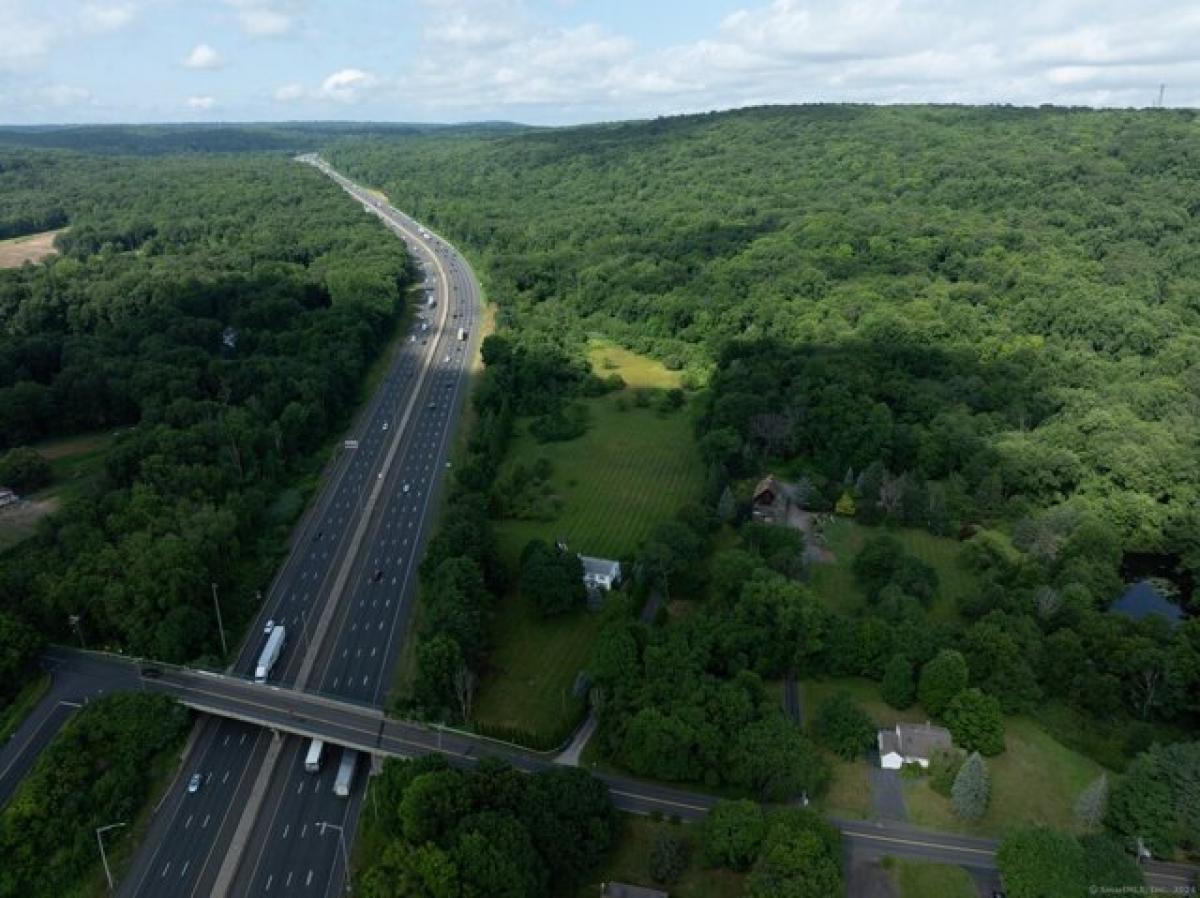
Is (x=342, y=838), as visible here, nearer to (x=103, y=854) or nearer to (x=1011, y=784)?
(x=103, y=854)

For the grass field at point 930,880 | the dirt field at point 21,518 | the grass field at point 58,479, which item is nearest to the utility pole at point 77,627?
the grass field at point 58,479

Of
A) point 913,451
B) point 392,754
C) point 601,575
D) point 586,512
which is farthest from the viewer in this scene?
point 913,451

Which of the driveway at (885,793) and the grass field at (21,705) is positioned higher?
the grass field at (21,705)

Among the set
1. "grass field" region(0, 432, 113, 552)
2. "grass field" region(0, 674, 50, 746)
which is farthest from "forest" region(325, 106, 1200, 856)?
"grass field" region(0, 432, 113, 552)

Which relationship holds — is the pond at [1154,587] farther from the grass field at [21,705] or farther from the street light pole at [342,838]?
the grass field at [21,705]

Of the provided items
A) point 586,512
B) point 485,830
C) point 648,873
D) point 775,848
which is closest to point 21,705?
point 485,830

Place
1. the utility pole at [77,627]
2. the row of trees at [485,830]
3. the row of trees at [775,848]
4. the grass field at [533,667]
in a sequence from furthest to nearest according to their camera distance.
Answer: the utility pole at [77,627] < the grass field at [533,667] < the row of trees at [775,848] < the row of trees at [485,830]
